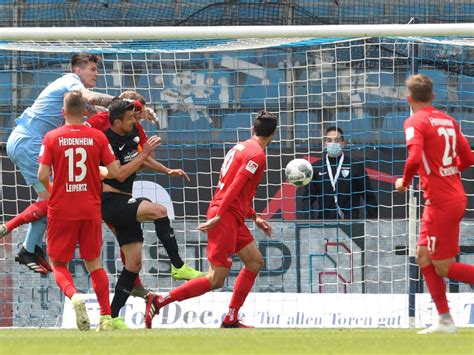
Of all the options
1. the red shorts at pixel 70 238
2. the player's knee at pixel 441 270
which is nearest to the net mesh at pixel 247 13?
the red shorts at pixel 70 238

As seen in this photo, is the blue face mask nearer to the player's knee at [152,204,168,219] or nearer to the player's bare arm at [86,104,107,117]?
the player's knee at [152,204,168,219]

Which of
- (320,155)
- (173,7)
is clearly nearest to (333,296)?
(320,155)

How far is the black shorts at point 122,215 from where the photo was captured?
420 inches

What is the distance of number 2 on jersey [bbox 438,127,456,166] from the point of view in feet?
28.9

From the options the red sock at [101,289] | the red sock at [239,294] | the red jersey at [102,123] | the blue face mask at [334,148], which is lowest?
the red sock at [239,294]

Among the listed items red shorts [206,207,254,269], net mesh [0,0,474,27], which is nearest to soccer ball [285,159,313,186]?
red shorts [206,207,254,269]

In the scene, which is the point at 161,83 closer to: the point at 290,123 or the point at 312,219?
the point at 290,123

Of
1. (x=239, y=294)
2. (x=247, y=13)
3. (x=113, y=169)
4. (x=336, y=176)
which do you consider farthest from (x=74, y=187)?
(x=247, y=13)

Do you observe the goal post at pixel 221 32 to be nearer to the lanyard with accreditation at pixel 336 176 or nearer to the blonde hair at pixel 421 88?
the lanyard with accreditation at pixel 336 176

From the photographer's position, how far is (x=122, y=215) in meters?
10.7

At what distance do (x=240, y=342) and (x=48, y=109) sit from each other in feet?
12.3

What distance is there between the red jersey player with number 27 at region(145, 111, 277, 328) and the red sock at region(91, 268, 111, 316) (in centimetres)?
95

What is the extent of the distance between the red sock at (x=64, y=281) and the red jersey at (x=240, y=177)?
56.6 inches

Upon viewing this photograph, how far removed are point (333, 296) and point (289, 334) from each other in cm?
337
